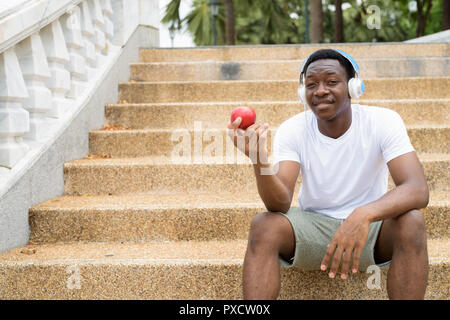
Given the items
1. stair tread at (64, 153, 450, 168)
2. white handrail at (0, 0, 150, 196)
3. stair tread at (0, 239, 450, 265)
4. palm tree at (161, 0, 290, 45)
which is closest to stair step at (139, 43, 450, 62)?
white handrail at (0, 0, 150, 196)

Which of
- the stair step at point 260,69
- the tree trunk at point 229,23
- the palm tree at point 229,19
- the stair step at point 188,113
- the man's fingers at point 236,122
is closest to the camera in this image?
the man's fingers at point 236,122

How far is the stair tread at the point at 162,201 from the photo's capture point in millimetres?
2803

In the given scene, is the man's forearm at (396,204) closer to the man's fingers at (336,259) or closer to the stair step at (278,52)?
the man's fingers at (336,259)

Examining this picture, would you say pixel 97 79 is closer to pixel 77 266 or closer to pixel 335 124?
pixel 77 266

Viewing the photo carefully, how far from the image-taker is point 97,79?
390 centimetres

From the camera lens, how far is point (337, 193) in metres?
2.20

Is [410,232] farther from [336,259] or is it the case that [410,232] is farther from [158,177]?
[158,177]

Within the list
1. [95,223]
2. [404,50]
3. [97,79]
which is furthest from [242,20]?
[95,223]

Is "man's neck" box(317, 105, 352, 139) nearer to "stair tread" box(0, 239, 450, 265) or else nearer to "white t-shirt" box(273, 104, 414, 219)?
"white t-shirt" box(273, 104, 414, 219)

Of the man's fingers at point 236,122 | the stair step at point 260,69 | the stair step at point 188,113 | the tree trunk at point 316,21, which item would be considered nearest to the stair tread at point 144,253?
the man's fingers at point 236,122

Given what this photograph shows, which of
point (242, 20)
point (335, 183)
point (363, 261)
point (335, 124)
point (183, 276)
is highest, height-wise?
point (242, 20)

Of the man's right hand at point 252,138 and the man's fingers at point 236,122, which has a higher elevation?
the man's fingers at point 236,122

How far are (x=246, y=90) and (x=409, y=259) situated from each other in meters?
2.84
